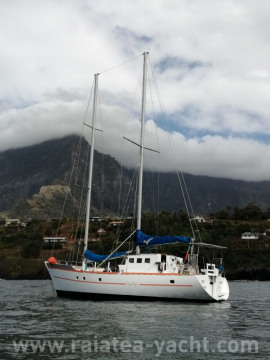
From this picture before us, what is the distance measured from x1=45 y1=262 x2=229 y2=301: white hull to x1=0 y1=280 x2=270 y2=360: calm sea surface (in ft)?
4.24

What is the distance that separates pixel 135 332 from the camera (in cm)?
2675

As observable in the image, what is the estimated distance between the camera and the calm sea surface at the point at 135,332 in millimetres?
21672

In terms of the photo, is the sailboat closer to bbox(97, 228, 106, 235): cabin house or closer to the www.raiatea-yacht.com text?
the www.raiatea-yacht.com text

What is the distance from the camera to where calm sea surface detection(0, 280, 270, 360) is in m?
21.7

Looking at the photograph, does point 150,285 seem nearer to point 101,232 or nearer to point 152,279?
point 152,279

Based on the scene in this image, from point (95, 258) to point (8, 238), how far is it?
391 feet

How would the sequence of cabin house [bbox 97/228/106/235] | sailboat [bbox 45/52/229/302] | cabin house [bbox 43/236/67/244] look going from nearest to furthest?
sailboat [bbox 45/52/229/302] → cabin house [bbox 97/228/106/235] → cabin house [bbox 43/236/67/244]

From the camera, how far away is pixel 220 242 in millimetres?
136375

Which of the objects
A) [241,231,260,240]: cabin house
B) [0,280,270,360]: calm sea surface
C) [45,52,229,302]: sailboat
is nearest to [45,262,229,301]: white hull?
[45,52,229,302]: sailboat

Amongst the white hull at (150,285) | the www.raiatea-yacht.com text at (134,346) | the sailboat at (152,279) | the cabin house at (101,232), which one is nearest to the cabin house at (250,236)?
the cabin house at (101,232)

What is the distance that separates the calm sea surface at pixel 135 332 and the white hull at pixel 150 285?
1.29 metres

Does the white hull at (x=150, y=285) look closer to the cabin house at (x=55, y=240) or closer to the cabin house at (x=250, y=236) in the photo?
the cabin house at (x=55, y=240)

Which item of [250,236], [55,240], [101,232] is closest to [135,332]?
[101,232]

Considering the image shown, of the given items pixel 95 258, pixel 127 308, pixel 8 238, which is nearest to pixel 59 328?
pixel 127 308
